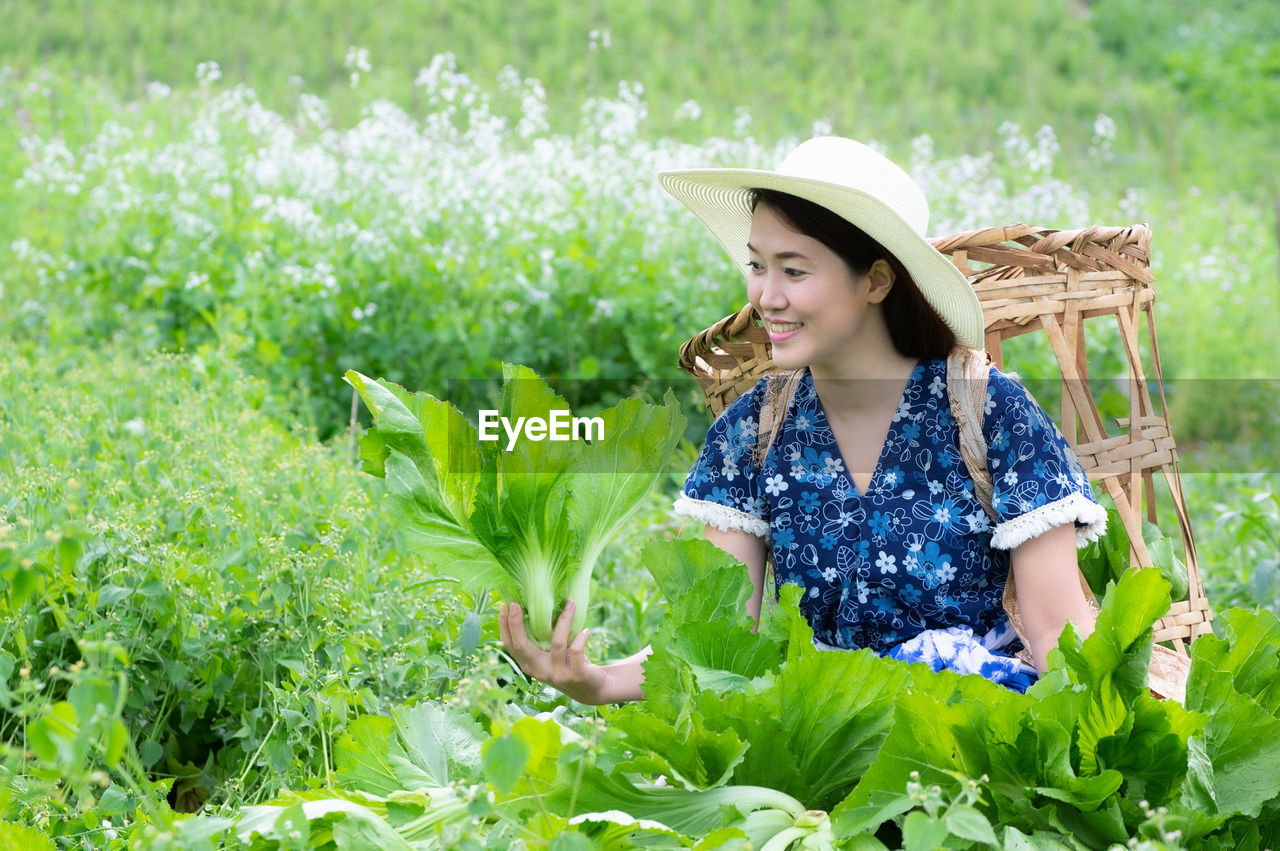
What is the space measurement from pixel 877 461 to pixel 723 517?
0.82ft

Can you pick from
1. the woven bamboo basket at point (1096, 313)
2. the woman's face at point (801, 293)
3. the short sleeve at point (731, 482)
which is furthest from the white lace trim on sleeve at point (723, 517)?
the woven bamboo basket at point (1096, 313)

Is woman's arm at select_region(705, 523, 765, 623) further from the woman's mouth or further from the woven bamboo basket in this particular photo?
the woven bamboo basket

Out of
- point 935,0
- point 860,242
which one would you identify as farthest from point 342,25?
point 860,242

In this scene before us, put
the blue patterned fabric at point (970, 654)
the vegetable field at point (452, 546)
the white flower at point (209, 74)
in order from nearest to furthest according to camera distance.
Answer: the vegetable field at point (452, 546) → the blue patterned fabric at point (970, 654) → the white flower at point (209, 74)

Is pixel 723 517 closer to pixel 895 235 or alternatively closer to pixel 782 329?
pixel 782 329

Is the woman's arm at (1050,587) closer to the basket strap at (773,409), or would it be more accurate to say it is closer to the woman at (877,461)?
the woman at (877,461)

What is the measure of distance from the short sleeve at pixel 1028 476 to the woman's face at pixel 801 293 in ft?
0.81

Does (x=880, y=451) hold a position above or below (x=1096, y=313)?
below

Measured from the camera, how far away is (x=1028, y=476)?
5.78 ft

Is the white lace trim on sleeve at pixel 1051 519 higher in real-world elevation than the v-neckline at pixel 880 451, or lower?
lower

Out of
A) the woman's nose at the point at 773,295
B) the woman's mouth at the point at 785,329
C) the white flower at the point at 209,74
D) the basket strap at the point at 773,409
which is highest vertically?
the white flower at the point at 209,74

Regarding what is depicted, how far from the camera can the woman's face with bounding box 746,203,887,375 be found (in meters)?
1.79

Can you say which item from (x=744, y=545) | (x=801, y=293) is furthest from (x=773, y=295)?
(x=744, y=545)

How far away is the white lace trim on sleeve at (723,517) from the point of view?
1954 millimetres
